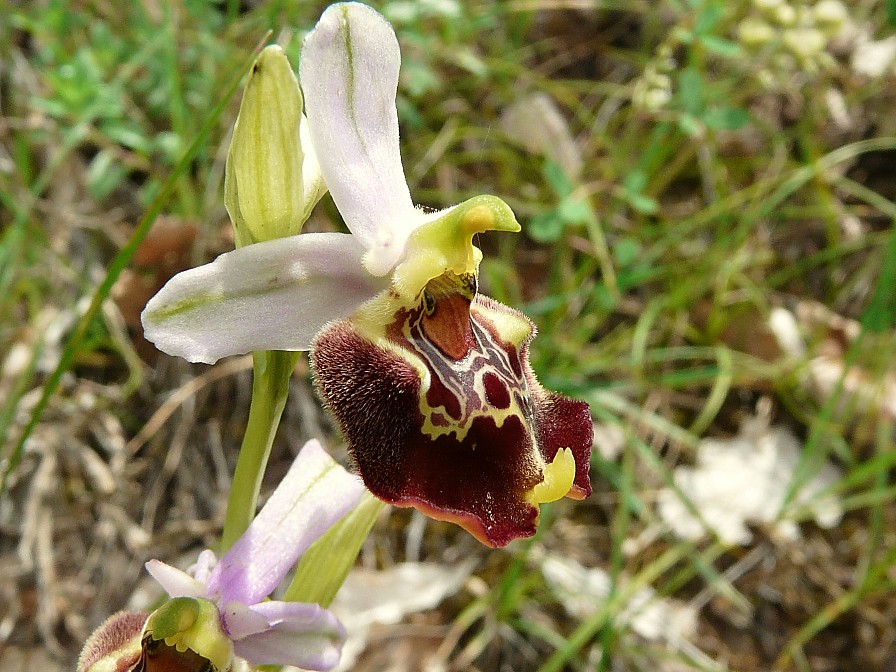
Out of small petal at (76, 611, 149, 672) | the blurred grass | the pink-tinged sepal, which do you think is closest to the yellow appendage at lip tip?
the pink-tinged sepal

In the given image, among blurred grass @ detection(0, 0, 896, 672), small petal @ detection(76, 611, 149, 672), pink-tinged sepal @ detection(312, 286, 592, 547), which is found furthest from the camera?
blurred grass @ detection(0, 0, 896, 672)

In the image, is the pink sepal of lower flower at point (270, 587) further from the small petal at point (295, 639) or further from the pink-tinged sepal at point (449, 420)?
the pink-tinged sepal at point (449, 420)

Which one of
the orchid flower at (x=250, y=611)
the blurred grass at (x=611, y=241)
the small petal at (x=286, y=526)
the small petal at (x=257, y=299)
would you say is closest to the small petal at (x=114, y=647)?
the orchid flower at (x=250, y=611)

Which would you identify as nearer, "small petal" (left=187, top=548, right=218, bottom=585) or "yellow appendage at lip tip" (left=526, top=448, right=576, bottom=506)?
"yellow appendage at lip tip" (left=526, top=448, right=576, bottom=506)

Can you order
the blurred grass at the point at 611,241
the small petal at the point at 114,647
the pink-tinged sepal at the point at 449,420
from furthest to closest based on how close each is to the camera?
the blurred grass at the point at 611,241 → the small petal at the point at 114,647 → the pink-tinged sepal at the point at 449,420

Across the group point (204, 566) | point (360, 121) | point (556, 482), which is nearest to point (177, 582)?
point (204, 566)

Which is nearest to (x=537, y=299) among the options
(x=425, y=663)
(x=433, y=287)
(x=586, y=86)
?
(x=586, y=86)

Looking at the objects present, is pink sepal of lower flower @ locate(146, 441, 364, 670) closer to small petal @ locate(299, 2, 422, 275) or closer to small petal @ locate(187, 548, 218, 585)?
small petal @ locate(187, 548, 218, 585)
